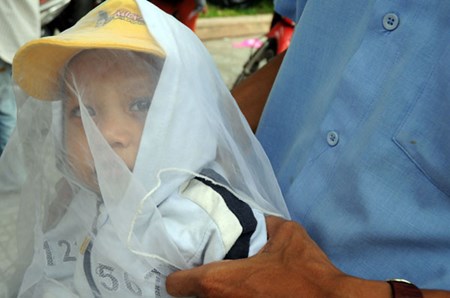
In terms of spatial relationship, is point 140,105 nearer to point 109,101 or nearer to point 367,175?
point 109,101

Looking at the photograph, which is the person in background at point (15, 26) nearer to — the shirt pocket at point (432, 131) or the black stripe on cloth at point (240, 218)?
the black stripe on cloth at point (240, 218)

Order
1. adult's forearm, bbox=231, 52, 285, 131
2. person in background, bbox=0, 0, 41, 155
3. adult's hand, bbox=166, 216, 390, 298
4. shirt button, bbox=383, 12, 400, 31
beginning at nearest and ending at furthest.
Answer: adult's hand, bbox=166, 216, 390, 298 → shirt button, bbox=383, 12, 400, 31 → adult's forearm, bbox=231, 52, 285, 131 → person in background, bbox=0, 0, 41, 155

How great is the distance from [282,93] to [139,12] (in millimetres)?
404

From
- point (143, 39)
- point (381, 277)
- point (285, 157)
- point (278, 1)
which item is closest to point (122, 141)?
point (143, 39)

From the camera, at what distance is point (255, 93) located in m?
1.55

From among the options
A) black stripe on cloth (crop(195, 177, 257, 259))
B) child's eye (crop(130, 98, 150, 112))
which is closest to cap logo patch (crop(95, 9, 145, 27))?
child's eye (crop(130, 98, 150, 112))

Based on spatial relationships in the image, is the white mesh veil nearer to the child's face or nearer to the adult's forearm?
the child's face

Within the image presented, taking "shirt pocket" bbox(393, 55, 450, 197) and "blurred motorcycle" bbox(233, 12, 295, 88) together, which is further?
"blurred motorcycle" bbox(233, 12, 295, 88)

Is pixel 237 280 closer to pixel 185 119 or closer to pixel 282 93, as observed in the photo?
pixel 185 119

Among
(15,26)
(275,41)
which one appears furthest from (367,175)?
(275,41)

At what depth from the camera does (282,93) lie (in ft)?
4.30

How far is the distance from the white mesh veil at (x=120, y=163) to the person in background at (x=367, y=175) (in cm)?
10

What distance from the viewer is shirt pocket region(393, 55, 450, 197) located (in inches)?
37.8

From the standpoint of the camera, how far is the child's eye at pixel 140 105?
1022 mm
